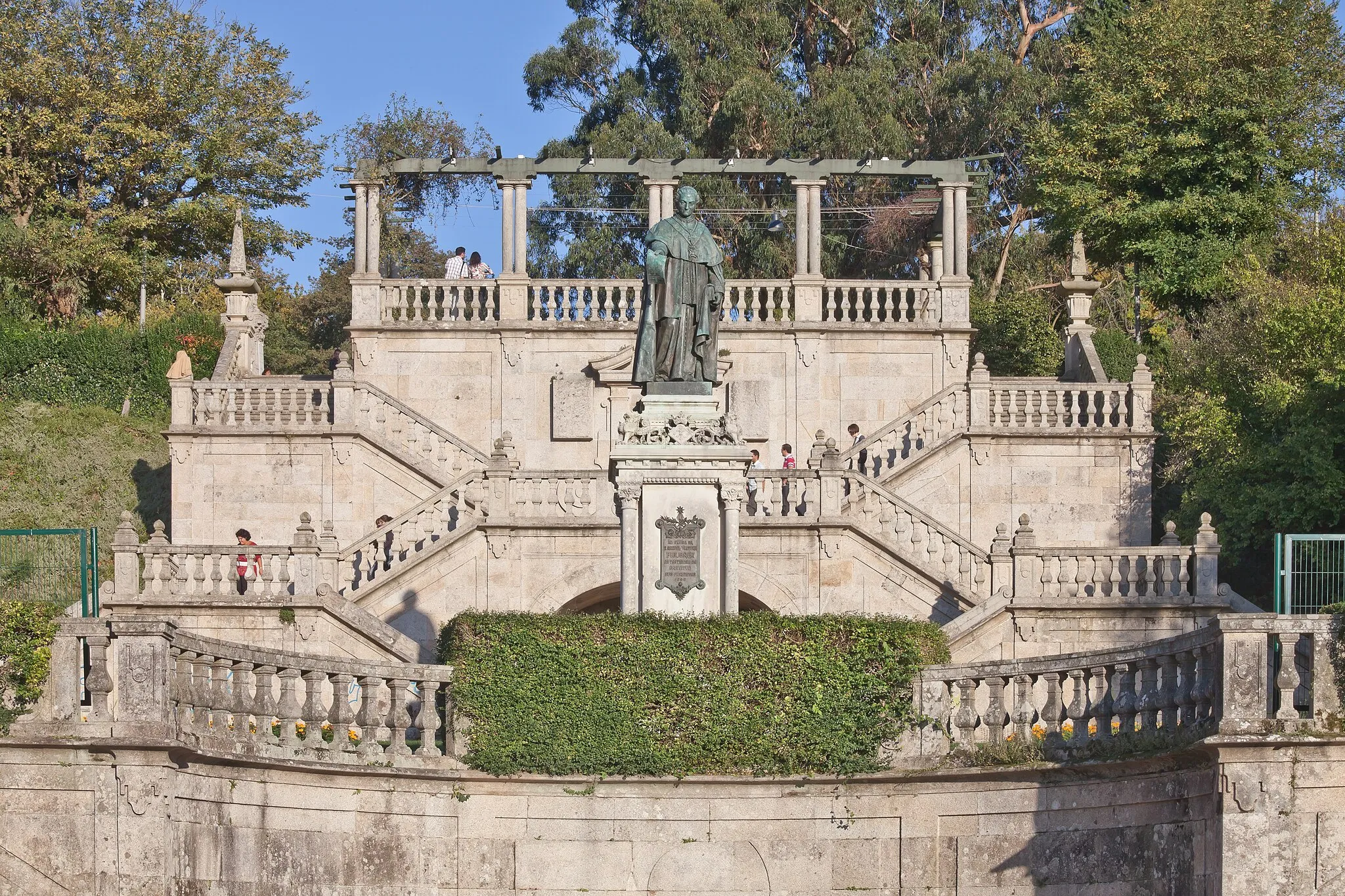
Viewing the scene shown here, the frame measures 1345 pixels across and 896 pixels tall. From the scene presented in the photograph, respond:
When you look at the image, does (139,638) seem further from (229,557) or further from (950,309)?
(950,309)

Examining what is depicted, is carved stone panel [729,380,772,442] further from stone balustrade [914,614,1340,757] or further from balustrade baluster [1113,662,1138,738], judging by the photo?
balustrade baluster [1113,662,1138,738]

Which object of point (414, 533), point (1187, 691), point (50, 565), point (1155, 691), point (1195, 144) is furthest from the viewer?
point (1195, 144)

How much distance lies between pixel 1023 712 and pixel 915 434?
14.8 metres

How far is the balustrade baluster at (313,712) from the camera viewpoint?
23.6 m

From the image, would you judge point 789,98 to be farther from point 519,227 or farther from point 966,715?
point 966,715

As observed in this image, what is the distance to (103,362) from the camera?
46469 millimetres

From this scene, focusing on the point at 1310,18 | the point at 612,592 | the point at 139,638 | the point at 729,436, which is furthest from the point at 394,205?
the point at 139,638

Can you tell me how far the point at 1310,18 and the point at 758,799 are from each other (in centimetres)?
3120

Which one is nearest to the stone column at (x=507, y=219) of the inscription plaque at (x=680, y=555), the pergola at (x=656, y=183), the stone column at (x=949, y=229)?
the pergola at (x=656, y=183)

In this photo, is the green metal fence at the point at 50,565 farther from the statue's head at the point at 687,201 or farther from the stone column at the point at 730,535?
the statue's head at the point at 687,201

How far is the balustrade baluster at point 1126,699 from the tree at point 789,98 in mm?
34390

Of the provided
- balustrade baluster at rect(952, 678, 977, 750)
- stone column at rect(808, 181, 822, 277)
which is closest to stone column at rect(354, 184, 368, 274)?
stone column at rect(808, 181, 822, 277)

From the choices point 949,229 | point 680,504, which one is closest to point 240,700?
point 680,504

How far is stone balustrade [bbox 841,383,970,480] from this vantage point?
3753 centimetres
